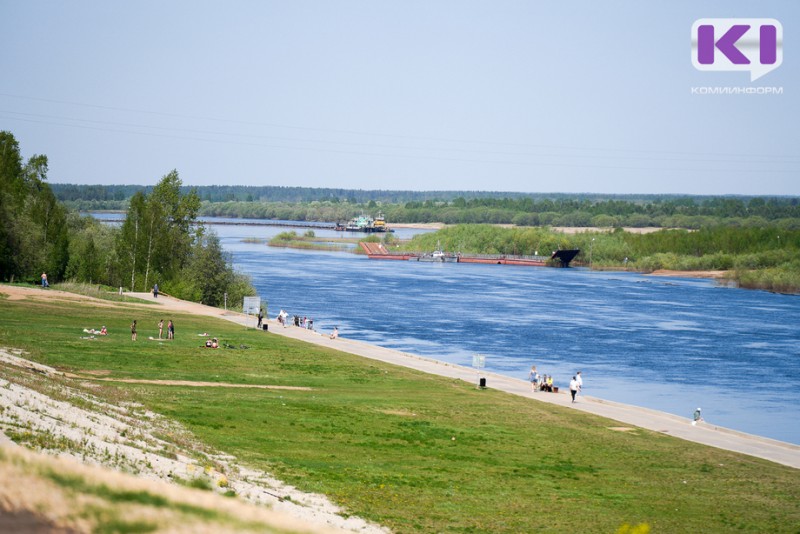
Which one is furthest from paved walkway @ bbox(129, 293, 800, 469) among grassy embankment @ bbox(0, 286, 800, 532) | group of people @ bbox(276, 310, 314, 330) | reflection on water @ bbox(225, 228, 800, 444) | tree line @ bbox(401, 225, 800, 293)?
tree line @ bbox(401, 225, 800, 293)

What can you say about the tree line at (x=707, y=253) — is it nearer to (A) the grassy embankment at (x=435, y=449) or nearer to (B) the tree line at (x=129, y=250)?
(B) the tree line at (x=129, y=250)

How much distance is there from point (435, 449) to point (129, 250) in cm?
5390

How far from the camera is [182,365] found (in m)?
41.8

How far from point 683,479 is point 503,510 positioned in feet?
25.2

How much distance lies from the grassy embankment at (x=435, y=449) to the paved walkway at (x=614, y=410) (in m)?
1.54

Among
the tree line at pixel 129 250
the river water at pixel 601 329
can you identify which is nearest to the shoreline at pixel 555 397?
the river water at pixel 601 329

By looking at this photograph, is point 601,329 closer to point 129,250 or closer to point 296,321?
point 296,321

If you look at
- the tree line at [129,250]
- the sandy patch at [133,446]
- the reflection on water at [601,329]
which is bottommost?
the reflection on water at [601,329]

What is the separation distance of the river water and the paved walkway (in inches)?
230

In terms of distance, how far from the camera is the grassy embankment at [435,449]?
24672 millimetres

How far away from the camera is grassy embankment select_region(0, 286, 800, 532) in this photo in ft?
80.9

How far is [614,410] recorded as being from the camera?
138ft

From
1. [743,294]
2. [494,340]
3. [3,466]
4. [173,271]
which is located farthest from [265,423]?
[743,294]

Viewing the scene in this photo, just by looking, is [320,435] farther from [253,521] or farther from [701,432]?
[253,521]
